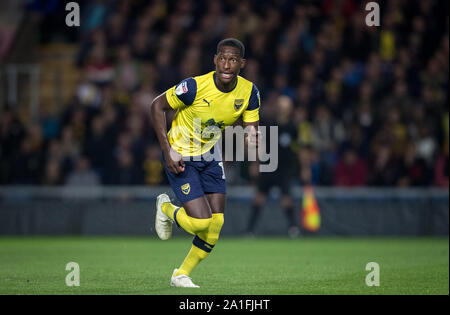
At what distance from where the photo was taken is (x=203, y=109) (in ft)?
23.5

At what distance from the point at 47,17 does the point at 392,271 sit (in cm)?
1110

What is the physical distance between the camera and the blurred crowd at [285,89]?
1448cm

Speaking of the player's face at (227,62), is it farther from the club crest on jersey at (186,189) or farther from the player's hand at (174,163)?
the club crest on jersey at (186,189)

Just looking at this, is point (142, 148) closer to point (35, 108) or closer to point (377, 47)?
point (35, 108)

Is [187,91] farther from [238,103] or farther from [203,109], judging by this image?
[238,103]

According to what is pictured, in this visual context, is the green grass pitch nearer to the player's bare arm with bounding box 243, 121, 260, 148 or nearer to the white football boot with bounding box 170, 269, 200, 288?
the white football boot with bounding box 170, 269, 200, 288

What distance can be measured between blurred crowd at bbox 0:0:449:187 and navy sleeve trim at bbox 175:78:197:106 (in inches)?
257

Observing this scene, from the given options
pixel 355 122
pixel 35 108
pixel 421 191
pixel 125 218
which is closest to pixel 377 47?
pixel 355 122

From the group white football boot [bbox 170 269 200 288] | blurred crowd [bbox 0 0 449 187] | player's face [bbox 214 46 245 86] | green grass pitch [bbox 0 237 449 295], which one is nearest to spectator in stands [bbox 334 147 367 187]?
blurred crowd [bbox 0 0 449 187]

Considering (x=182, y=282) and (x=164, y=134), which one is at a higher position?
(x=164, y=134)

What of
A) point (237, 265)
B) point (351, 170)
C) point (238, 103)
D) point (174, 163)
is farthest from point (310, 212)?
point (174, 163)

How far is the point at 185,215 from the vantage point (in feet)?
23.3

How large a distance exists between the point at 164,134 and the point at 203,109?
1.39 ft

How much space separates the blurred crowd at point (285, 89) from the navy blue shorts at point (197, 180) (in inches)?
249
